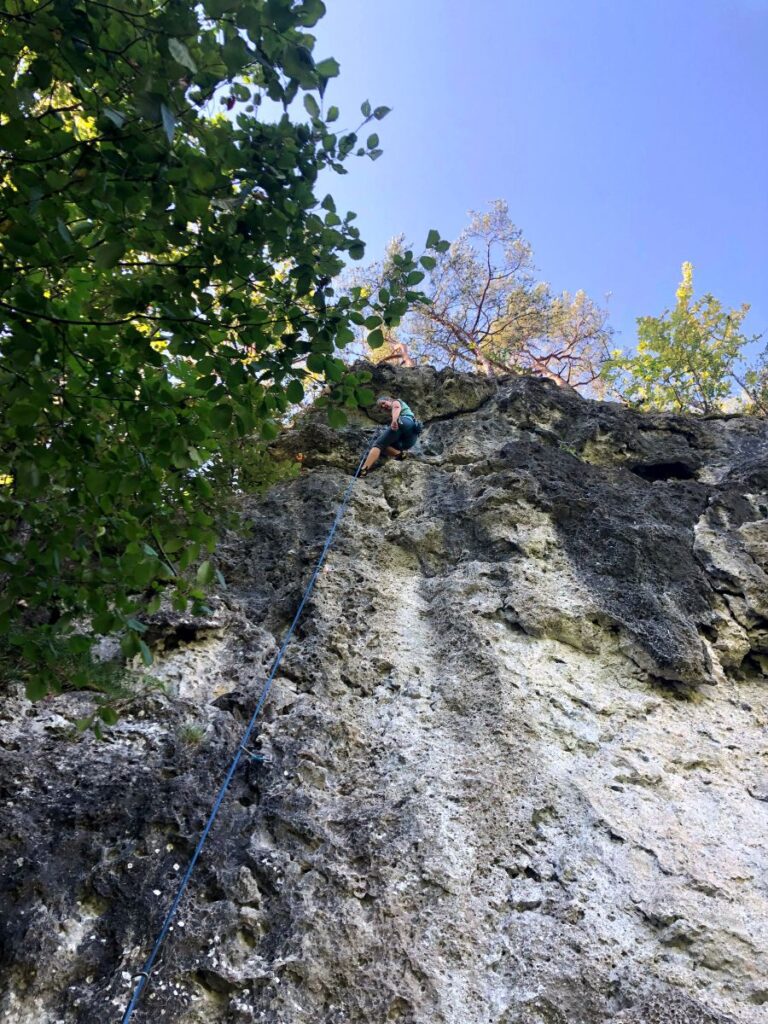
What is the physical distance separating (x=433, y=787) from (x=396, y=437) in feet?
16.5

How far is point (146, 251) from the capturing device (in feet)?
9.81

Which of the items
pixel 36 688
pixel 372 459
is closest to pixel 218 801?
pixel 36 688

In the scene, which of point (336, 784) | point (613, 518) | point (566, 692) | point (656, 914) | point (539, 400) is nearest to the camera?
point (656, 914)

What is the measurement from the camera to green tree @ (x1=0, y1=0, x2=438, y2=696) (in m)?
2.65

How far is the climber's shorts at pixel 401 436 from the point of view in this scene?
8.73 meters

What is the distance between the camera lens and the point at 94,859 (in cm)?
368

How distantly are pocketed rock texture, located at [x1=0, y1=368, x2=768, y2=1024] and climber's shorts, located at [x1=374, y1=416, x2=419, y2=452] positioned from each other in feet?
3.92

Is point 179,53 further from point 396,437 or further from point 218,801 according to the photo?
point 396,437

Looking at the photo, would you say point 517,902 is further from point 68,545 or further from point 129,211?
point 129,211

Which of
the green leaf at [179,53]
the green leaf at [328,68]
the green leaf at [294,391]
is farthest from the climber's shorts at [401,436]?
the green leaf at [179,53]

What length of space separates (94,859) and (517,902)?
2.34m

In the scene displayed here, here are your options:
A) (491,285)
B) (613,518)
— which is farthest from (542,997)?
(491,285)

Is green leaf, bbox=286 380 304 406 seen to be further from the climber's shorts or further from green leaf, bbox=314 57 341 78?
the climber's shorts

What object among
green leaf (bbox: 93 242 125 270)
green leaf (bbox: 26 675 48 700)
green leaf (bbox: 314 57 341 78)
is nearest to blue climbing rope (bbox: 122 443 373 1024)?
green leaf (bbox: 26 675 48 700)
